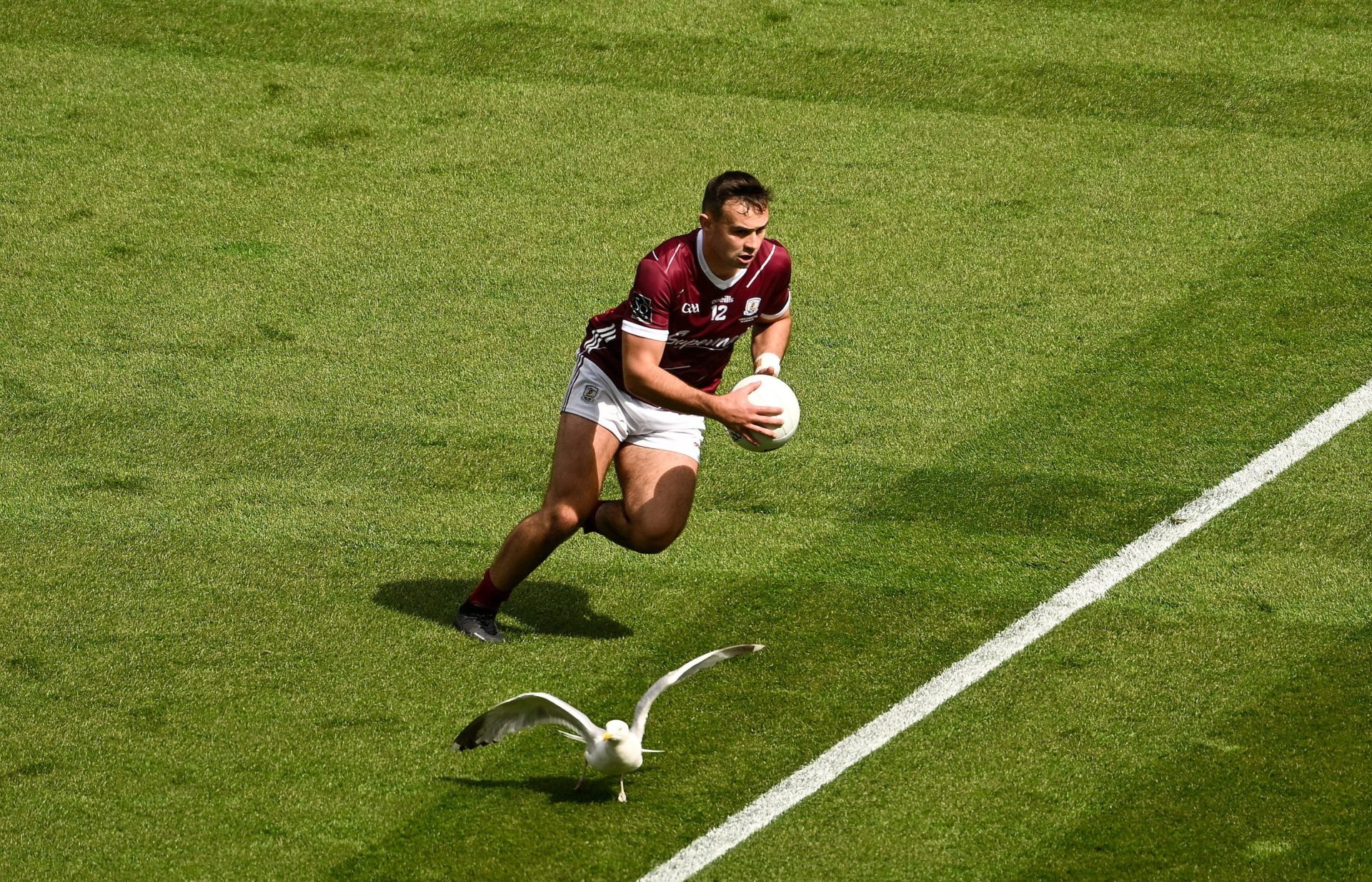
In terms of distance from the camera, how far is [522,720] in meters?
5.45

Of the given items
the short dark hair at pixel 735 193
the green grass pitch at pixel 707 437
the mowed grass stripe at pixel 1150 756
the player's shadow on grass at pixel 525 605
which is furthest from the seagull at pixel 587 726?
the short dark hair at pixel 735 193

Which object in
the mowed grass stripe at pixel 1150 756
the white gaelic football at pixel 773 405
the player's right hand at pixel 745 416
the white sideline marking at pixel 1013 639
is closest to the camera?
the mowed grass stripe at pixel 1150 756

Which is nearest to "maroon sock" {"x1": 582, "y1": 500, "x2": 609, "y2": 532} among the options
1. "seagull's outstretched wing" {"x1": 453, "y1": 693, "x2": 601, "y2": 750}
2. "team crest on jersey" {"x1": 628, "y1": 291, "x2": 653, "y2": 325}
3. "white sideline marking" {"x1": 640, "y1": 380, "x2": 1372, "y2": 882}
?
"team crest on jersey" {"x1": 628, "y1": 291, "x2": 653, "y2": 325}

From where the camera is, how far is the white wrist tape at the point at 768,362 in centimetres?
658

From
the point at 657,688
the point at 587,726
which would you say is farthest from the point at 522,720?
the point at 657,688

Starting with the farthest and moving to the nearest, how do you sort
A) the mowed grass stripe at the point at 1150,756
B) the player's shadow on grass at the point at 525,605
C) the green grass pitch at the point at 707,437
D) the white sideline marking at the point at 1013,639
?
the player's shadow on grass at the point at 525,605
the green grass pitch at the point at 707,437
the white sideline marking at the point at 1013,639
the mowed grass stripe at the point at 1150,756

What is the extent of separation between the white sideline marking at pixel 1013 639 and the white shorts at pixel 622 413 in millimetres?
1374

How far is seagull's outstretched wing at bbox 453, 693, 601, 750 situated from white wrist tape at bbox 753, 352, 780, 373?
70.1 inches

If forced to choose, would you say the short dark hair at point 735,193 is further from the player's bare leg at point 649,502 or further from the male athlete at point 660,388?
the player's bare leg at point 649,502

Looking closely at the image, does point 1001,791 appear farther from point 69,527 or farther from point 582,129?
point 582,129

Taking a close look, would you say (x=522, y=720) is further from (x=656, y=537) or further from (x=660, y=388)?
(x=660, y=388)

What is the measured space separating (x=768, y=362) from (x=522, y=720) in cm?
191

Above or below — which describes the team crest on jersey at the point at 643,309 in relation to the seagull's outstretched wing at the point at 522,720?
above

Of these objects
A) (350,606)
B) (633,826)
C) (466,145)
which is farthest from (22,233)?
(633,826)
